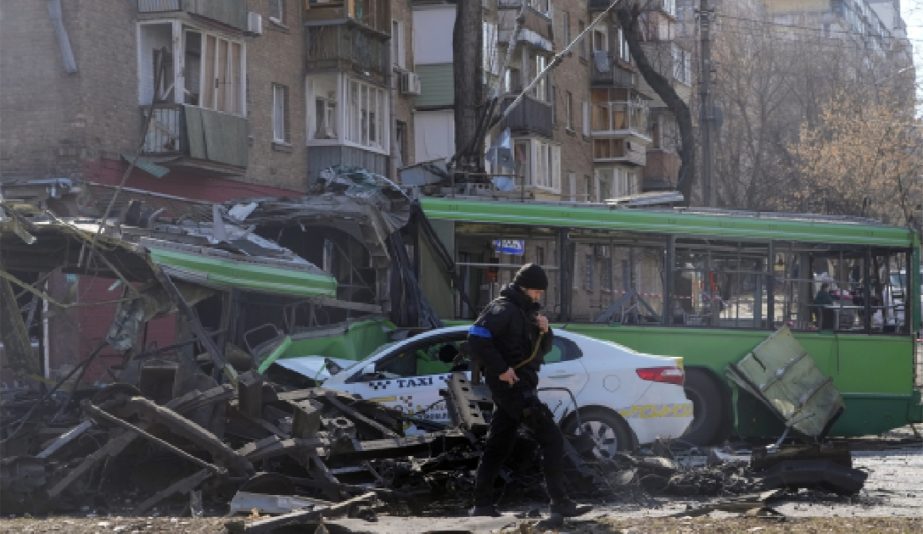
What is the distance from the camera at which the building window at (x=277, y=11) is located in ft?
113

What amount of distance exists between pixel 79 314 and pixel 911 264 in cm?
1306

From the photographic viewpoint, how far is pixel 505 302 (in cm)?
1097

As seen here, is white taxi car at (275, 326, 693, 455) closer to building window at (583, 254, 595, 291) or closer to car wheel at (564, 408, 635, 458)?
car wheel at (564, 408, 635, 458)

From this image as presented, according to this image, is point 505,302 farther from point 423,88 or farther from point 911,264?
point 423,88

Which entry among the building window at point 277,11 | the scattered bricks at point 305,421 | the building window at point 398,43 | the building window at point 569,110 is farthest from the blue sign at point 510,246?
the building window at point 569,110

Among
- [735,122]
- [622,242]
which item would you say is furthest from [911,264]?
[735,122]

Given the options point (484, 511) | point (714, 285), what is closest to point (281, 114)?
point (714, 285)

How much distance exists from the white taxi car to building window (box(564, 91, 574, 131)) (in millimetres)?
40928

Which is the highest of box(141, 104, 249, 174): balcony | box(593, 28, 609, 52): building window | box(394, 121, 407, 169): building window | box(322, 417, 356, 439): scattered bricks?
box(593, 28, 609, 52): building window

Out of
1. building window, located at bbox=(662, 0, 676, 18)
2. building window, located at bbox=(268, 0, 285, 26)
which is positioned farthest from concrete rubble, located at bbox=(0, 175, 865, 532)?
building window, located at bbox=(662, 0, 676, 18)

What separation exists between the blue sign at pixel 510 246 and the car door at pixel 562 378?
13.9ft

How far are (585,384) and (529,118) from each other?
34.5m

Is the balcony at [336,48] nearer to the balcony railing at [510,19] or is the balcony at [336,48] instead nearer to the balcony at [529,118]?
the balcony railing at [510,19]

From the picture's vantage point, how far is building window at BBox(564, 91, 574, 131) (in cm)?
5594
